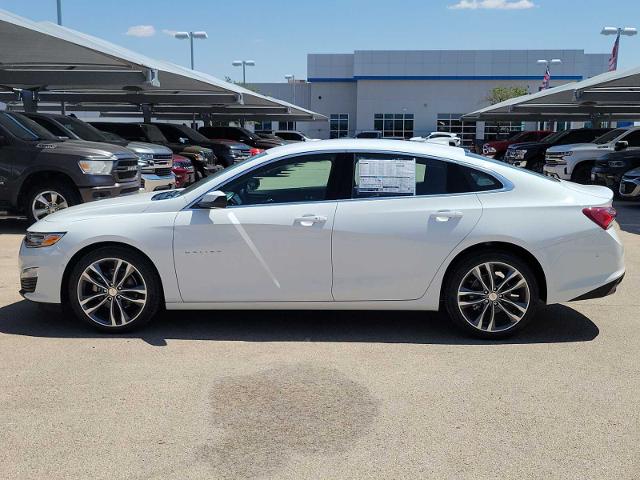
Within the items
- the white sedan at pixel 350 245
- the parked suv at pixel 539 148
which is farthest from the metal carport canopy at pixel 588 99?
the white sedan at pixel 350 245

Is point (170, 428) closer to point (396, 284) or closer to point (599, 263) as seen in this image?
point (396, 284)

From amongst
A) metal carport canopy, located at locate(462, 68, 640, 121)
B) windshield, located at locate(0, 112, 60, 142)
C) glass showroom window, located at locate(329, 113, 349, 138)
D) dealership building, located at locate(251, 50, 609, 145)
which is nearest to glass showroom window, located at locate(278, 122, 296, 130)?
dealership building, located at locate(251, 50, 609, 145)

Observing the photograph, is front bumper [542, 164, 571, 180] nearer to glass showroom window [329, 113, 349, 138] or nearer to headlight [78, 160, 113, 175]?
headlight [78, 160, 113, 175]

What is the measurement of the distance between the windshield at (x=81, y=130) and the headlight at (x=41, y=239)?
9.41m

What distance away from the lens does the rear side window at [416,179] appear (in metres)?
5.30

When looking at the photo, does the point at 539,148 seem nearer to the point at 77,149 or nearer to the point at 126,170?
the point at 126,170

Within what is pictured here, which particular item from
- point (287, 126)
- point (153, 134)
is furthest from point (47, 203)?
point (287, 126)

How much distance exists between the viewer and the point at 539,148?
2261 cm

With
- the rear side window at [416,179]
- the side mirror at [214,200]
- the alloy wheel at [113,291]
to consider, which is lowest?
the alloy wheel at [113,291]

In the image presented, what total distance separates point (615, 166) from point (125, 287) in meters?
14.0

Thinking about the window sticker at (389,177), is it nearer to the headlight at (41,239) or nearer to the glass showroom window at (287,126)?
the headlight at (41,239)

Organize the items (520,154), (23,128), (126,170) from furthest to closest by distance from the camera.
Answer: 1. (520,154)
2. (126,170)
3. (23,128)

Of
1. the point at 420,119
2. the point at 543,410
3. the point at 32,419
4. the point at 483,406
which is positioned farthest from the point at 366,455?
the point at 420,119

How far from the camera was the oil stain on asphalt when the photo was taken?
3.47 m
